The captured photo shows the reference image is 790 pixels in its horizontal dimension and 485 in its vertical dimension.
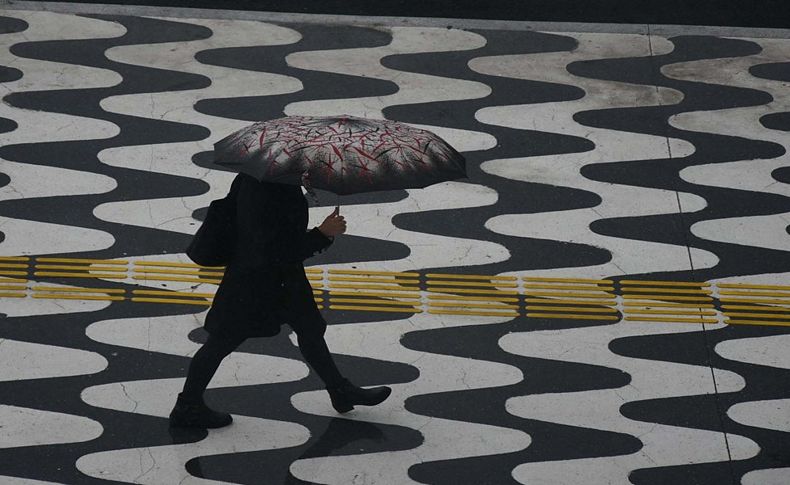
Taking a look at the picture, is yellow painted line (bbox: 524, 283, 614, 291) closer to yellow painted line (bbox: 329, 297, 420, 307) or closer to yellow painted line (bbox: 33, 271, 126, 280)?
yellow painted line (bbox: 329, 297, 420, 307)

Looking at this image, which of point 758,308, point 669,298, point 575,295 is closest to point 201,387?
point 575,295

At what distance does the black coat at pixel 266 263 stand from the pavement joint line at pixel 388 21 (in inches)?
203

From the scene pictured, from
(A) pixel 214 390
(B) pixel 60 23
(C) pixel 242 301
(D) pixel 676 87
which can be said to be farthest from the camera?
(B) pixel 60 23

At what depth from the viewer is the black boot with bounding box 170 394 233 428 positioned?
6.08m

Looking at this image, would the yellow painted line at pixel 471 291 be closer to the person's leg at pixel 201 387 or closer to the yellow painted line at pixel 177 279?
the yellow painted line at pixel 177 279

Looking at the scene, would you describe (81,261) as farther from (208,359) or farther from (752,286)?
(752,286)

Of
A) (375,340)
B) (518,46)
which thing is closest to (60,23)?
(518,46)

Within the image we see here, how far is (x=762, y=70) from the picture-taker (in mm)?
10164

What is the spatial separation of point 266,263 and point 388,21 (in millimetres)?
5423

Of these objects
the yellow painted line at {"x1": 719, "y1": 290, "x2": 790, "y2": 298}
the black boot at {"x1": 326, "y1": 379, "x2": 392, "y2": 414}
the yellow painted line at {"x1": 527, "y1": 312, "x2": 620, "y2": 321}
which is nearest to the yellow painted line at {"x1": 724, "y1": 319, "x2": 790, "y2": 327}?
the yellow painted line at {"x1": 719, "y1": 290, "x2": 790, "y2": 298}

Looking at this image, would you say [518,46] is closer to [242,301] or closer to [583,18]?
[583,18]

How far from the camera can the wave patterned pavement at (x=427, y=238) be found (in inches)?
241

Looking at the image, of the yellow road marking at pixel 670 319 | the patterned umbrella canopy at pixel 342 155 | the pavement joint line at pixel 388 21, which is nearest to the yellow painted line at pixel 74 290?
the patterned umbrella canopy at pixel 342 155

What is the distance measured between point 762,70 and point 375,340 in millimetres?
4754
